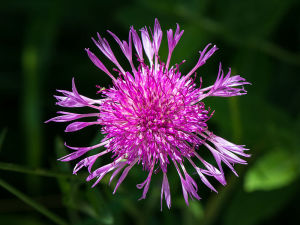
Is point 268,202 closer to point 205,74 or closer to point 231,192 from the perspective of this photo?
point 231,192

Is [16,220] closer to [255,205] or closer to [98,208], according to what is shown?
[98,208]

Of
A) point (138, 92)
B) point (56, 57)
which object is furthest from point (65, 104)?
point (56, 57)

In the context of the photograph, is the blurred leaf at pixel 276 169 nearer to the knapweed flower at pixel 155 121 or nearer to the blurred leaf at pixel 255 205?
the blurred leaf at pixel 255 205

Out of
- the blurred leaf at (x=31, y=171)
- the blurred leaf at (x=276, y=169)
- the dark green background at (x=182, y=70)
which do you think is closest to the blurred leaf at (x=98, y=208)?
the dark green background at (x=182, y=70)

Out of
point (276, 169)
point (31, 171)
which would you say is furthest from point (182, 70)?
point (31, 171)

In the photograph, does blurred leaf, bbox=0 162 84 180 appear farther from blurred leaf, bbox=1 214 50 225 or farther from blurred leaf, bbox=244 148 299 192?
blurred leaf, bbox=1 214 50 225

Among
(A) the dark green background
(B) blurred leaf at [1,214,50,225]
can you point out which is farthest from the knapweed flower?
(B) blurred leaf at [1,214,50,225]

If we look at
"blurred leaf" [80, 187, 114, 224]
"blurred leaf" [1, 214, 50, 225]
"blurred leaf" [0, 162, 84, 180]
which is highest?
"blurred leaf" [0, 162, 84, 180]

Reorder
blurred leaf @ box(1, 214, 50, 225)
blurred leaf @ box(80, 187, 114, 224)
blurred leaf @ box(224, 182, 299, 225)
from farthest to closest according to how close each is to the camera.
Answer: blurred leaf @ box(1, 214, 50, 225)
blurred leaf @ box(224, 182, 299, 225)
blurred leaf @ box(80, 187, 114, 224)
